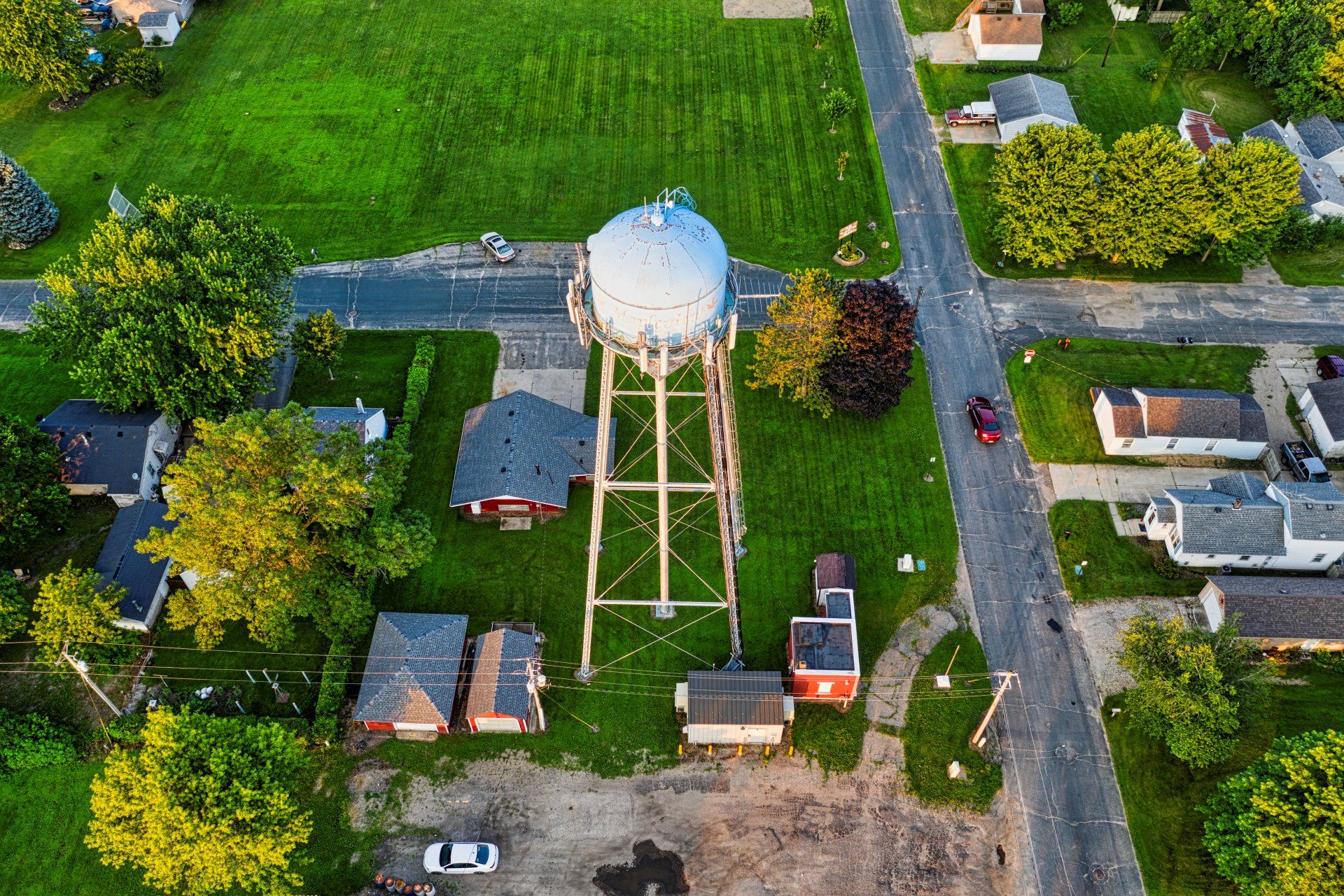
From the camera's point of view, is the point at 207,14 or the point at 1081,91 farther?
the point at 207,14

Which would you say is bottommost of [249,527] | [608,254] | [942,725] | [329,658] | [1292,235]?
[942,725]

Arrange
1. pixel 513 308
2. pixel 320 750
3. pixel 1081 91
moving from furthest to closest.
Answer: pixel 1081 91, pixel 513 308, pixel 320 750

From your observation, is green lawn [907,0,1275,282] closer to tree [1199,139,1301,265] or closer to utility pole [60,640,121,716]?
tree [1199,139,1301,265]

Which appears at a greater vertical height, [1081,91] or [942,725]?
[1081,91]

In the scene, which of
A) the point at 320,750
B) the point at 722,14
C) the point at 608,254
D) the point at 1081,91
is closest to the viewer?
the point at 608,254

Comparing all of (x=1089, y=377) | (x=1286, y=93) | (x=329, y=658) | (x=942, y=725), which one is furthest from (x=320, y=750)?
(x=1286, y=93)

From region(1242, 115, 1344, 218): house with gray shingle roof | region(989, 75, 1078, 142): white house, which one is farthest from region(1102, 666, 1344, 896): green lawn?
region(989, 75, 1078, 142): white house

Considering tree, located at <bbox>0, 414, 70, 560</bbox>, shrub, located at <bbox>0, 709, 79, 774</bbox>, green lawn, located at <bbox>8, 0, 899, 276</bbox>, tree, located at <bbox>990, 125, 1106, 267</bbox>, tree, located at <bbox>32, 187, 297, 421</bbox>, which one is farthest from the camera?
green lawn, located at <bbox>8, 0, 899, 276</bbox>

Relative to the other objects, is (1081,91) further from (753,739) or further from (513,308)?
(753,739)
